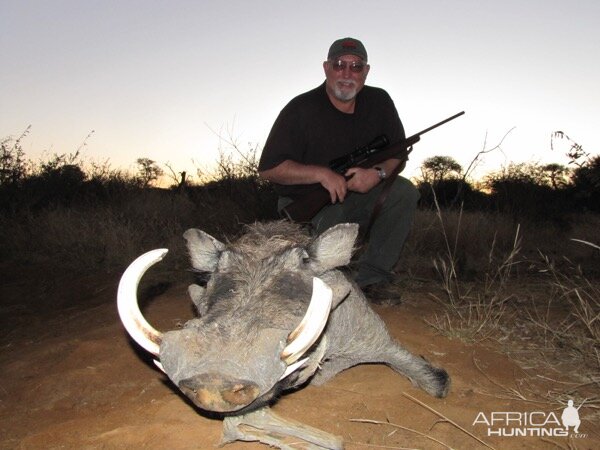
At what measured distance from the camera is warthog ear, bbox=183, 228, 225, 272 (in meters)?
2.29

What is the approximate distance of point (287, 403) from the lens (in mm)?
2328

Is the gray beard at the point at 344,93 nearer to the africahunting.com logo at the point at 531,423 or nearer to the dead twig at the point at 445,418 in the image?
the dead twig at the point at 445,418

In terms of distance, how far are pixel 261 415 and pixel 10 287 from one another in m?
5.28

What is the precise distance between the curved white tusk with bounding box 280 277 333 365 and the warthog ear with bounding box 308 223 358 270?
676mm

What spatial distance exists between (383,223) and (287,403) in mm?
2460

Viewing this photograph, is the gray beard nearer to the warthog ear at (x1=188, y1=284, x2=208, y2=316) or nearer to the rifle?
the rifle

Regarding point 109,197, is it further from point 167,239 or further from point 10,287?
point 10,287

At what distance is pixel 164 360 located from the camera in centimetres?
147

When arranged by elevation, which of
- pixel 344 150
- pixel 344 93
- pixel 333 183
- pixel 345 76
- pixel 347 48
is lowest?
pixel 333 183

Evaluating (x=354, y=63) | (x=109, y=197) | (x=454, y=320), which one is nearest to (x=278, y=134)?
(x=354, y=63)

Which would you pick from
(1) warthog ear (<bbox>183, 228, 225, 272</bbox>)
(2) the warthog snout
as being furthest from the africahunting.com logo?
(1) warthog ear (<bbox>183, 228, 225, 272</bbox>)

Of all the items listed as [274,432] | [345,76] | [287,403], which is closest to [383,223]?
[345,76]

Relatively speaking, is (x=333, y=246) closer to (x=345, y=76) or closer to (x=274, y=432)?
(x=274, y=432)

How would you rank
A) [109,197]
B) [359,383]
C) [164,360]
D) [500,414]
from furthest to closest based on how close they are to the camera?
[109,197] → [359,383] → [500,414] → [164,360]
